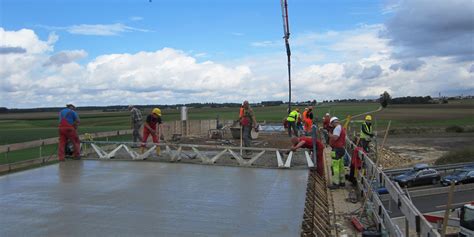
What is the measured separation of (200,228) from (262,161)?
6.69 m

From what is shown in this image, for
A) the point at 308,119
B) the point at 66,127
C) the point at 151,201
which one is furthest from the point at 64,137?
the point at 308,119

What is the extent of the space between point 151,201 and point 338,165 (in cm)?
568

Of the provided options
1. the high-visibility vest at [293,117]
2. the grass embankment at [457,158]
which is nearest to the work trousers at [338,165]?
the high-visibility vest at [293,117]

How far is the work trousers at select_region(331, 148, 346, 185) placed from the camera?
10.9 meters

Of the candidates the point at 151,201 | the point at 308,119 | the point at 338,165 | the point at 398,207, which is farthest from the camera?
the point at 308,119

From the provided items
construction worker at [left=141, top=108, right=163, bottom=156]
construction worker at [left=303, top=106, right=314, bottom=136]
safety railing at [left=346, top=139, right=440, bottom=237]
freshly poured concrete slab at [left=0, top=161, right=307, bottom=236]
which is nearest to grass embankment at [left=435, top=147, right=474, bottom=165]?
construction worker at [left=303, top=106, right=314, bottom=136]

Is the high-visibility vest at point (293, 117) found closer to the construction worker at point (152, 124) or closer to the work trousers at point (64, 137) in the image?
the construction worker at point (152, 124)

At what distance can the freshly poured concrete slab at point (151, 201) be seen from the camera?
5613mm

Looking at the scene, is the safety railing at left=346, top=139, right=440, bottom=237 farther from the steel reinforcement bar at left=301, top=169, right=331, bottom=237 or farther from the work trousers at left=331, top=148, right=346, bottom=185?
the steel reinforcement bar at left=301, top=169, right=331, bottom=237

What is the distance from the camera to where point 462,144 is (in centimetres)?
4284

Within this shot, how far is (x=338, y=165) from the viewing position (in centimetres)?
1123

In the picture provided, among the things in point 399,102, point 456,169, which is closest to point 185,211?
point 456,169

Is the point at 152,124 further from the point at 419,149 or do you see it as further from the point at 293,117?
the point at 419,149

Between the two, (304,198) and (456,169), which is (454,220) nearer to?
(304,198)
